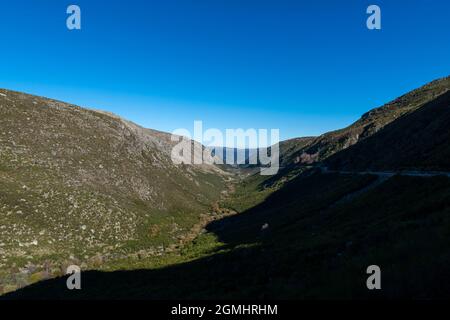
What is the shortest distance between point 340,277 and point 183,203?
76647 mm

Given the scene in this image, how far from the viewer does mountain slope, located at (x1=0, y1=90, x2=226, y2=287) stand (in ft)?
144

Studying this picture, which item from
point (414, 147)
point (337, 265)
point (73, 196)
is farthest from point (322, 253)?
point (414, 147)

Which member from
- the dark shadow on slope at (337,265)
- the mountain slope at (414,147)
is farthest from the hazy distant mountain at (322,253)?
the mountain slope at (414,147)

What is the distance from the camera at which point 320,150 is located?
172 m

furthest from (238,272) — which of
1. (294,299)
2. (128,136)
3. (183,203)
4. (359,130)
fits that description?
(359,130)

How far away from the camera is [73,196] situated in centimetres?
5622

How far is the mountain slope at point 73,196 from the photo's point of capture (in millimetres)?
43938

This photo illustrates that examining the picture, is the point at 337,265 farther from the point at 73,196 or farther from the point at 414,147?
the point at 414,147

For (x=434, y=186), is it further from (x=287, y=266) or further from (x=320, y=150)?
(x=320, y=150)

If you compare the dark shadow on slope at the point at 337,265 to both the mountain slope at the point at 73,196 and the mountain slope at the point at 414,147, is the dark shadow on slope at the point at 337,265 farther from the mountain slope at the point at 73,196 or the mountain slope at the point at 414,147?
the mountain slope at the point at 414,147

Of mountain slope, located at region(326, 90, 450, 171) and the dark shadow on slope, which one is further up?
mountain slope, located at region(326, 90, 450, 171)

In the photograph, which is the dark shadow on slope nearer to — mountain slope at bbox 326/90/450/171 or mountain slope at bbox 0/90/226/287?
mountain slope at bbox 0/90/226/287

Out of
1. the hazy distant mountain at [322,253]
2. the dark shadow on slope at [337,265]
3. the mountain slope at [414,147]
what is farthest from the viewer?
the mountain slope at [414,147]

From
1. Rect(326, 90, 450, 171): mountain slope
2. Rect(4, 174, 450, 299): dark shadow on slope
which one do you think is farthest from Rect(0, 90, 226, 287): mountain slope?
Rect(326, 90, 450, 171): mountain slope
